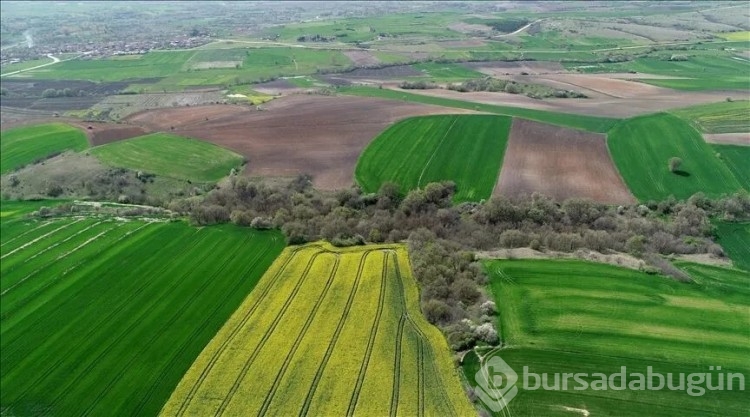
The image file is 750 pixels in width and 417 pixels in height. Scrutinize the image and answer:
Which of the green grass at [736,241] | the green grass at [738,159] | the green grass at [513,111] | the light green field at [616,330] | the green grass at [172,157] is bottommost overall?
the light green field at [616,330]

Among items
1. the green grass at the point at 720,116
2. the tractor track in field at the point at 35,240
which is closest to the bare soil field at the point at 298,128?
the tractor track in field at the point at 35,240

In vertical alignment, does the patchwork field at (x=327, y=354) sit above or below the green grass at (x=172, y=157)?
below

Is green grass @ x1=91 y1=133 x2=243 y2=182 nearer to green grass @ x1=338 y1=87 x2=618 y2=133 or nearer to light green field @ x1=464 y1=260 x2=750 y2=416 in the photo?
green grass @ x1=338 y1=87 x2=618 y2=133

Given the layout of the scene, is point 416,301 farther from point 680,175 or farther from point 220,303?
point 680,175

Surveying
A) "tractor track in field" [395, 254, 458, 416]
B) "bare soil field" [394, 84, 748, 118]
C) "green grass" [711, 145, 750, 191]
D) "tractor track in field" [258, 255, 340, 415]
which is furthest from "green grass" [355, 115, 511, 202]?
"green grass" [711, 145, 750, 191]

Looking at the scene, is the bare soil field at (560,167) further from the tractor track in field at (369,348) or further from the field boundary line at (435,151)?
the tractor track in field at (369,348)

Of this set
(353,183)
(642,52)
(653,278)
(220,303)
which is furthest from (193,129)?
(642,52)

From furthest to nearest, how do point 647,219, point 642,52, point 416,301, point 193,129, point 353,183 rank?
1. point 642,52
2. point 193,129
3. point 353,183
4. point 647,219
5. point 416,301
